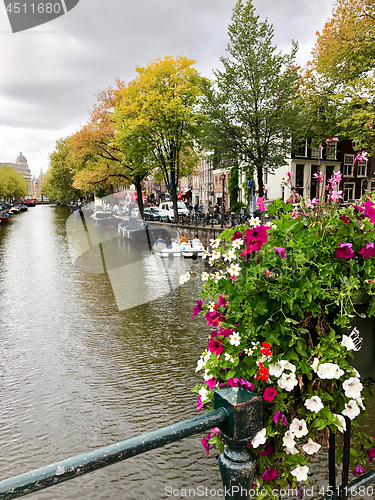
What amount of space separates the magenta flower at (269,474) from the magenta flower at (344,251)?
3.37ft

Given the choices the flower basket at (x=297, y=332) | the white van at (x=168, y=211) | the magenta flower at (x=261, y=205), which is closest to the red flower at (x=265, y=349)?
the flower basket at (x=297, y=332)

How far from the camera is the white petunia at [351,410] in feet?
5.72

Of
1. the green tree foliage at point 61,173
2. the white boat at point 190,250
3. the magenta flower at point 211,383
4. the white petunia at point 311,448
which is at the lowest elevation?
the white boat at point 190,250

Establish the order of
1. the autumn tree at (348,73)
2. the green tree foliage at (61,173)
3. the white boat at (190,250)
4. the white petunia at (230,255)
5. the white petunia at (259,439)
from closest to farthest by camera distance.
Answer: the white petunia at (259,439)
the white petunia at (230,255)
the autumn tree at (348,73)
the white boat at (190,250)
the green tree foliage at (61,173)

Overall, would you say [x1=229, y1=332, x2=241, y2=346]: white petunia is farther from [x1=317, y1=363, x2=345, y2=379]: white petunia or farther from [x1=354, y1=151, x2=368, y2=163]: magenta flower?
[x1=354, y1=151, x2=368, y2=163]: magenta flower

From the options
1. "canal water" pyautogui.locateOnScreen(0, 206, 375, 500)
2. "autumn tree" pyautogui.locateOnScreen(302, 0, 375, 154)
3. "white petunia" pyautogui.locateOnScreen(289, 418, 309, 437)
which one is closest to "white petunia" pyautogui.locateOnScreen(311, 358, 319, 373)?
"white petunia" pyautogui.locateOnScreen(289, 418, 309, 437)

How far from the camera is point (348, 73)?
60.1 ft

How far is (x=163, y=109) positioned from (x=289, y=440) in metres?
28.2

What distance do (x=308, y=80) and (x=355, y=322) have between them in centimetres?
2388

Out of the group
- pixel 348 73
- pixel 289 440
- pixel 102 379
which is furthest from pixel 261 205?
pixel 348 73

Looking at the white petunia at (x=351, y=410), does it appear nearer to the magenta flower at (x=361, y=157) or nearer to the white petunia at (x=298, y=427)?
the white petunia at (x=298, y=427)

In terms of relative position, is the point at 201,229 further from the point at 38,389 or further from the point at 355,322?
the point at 355,322

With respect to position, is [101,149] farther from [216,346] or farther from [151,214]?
[216,346]

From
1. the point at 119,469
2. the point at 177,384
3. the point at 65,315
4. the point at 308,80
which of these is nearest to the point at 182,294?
the point at 65,315
